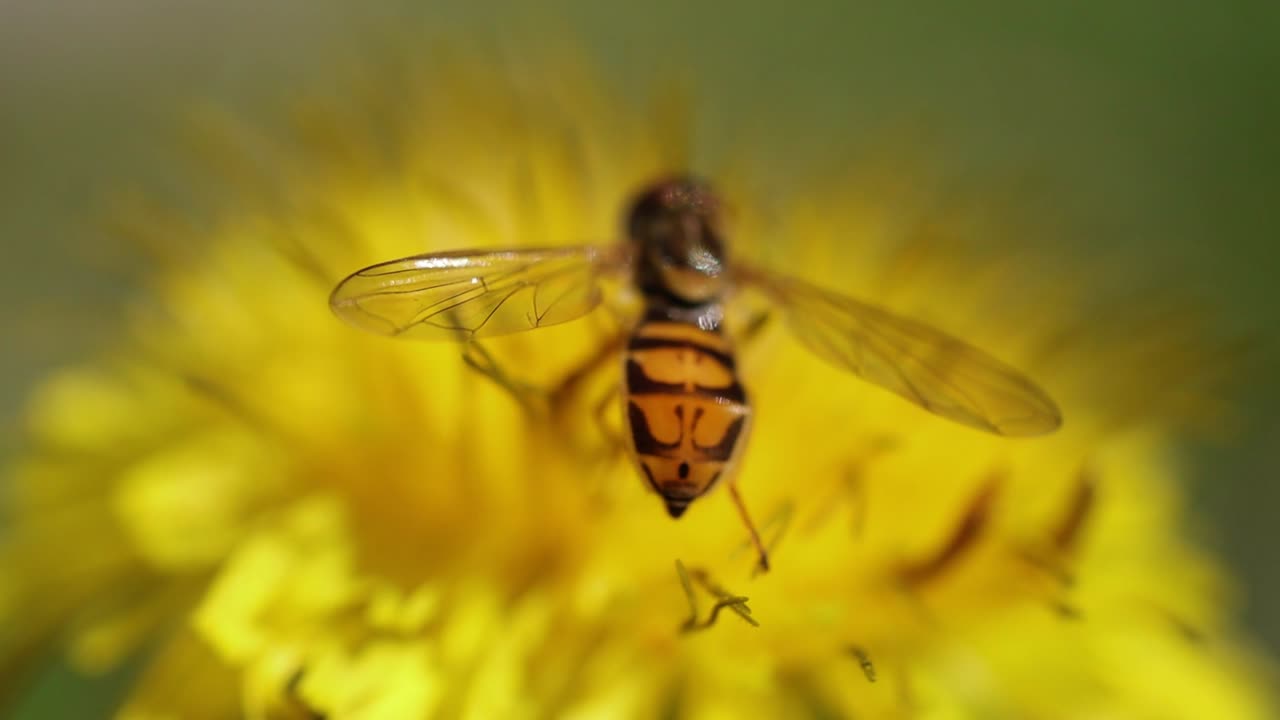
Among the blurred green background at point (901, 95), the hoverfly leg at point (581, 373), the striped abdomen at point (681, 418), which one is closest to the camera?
the striped abdomen at point (681, 418)

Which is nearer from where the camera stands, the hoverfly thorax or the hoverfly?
the hoverfly

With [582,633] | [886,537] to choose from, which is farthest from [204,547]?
[886,537]

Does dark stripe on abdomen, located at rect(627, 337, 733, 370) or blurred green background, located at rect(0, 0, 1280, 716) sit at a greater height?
dark stripe on abdomen, located at rect(627, 337, 733, 370)

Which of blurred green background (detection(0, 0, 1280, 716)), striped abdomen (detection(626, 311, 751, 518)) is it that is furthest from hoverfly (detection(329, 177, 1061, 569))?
blurred green background (detection(0, 0, 1280, 716))

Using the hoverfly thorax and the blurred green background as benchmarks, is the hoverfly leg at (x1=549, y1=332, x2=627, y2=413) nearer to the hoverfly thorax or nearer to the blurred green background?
the hoverfly thorax

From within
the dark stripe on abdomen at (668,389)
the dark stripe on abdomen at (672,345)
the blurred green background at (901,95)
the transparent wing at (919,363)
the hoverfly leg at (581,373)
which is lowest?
the blurred green background at (901,95)

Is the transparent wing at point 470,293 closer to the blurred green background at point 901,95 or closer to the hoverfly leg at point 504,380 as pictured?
the hoverfly leg at point 504,380

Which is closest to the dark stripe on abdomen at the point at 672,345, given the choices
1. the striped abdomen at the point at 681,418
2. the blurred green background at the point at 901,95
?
the striped abdomen at the point at 681,418

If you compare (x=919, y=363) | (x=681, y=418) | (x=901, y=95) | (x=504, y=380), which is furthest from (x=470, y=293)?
(x=901, y=95)
